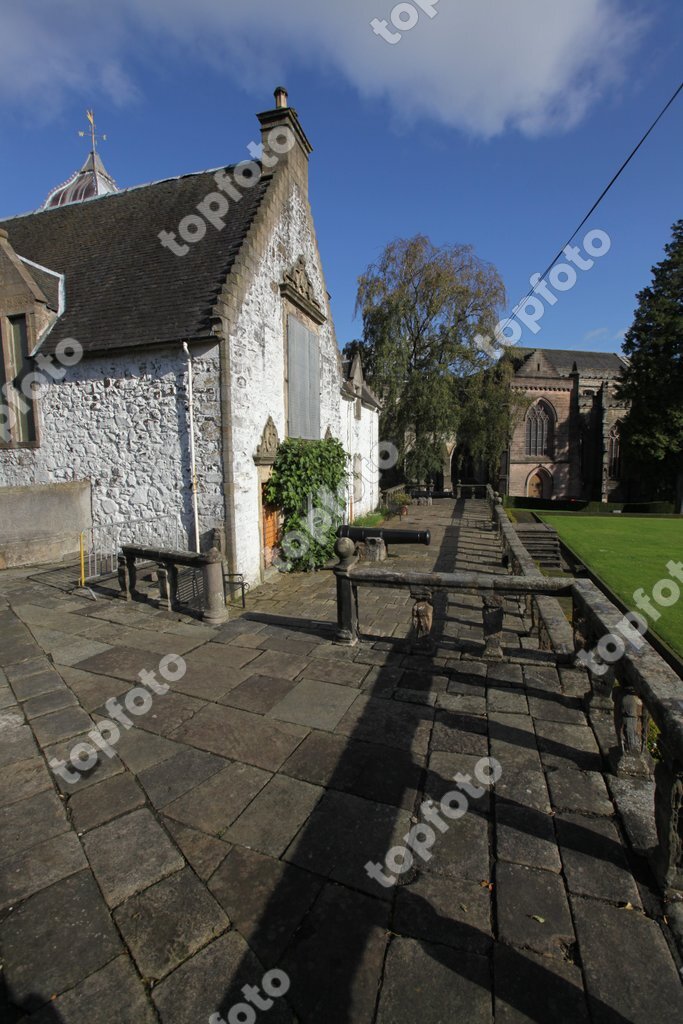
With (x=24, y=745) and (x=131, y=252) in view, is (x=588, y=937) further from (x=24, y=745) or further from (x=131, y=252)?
(x=131, y=252)

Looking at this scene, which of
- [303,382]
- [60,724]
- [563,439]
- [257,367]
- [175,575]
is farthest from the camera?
[563,439]

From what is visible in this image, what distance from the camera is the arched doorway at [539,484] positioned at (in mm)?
42969

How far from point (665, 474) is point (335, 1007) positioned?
40.1 metres

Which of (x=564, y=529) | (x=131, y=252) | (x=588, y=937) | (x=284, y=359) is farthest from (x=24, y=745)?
(x=564, y=529)

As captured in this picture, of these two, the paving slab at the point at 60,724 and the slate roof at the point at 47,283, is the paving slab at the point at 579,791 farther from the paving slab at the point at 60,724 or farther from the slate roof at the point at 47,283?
the slate roof at the point at 47,283

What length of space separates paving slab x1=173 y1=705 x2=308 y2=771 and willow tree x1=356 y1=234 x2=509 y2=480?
24.7 m

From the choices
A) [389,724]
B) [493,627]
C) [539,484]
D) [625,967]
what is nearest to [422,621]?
[493,627]

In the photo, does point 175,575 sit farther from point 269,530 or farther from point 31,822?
point 31,822

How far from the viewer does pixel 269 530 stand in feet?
35.3

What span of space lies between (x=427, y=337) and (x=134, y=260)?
19973 millimetres

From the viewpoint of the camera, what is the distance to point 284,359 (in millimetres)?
11281

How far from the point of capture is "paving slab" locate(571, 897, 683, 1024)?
6.15 ft

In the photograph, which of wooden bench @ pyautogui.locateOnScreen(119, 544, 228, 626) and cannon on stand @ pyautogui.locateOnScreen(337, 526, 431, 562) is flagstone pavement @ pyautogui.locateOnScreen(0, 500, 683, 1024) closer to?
wooden bench @ pyautogui.locateOnScreen(119, 544, 228, 626)

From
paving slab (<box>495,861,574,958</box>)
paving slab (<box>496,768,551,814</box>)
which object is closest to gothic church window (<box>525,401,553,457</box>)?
paving slab (<box>496,768,551,814</box>)
